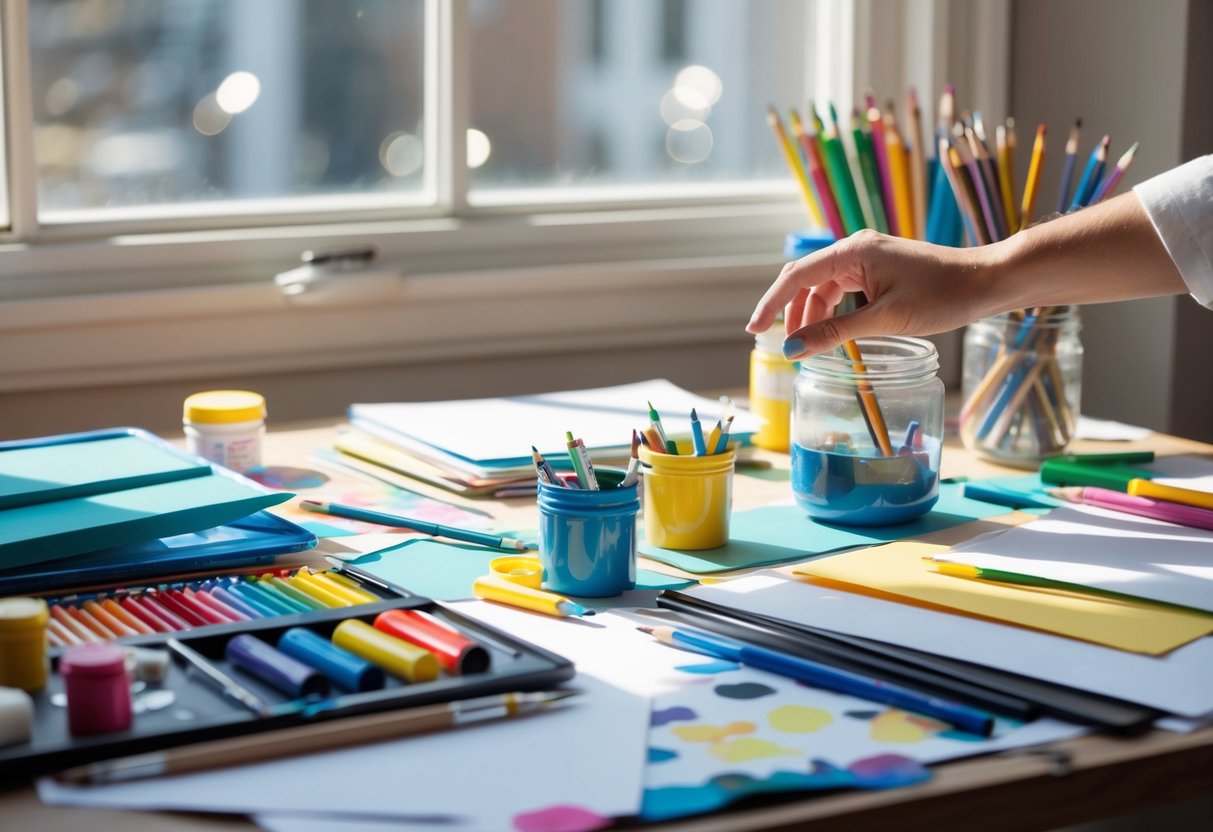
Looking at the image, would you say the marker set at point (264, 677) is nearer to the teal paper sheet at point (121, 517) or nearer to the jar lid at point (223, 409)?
the teal paper sheet at point (121, 517)

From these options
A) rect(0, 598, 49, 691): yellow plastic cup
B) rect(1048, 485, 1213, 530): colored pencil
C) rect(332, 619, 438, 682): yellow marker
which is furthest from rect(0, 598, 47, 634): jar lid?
rect(1048, 485, 1213, 530): colored pencil

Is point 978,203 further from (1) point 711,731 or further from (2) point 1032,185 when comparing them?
(1) point 711,731

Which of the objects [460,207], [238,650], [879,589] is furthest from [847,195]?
[238,650]

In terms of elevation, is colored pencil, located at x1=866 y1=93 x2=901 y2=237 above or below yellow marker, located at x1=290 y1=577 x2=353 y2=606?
above

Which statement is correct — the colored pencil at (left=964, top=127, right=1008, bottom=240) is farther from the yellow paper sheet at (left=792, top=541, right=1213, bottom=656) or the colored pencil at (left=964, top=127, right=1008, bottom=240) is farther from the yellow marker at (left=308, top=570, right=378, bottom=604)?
the yellow marker at (left=308, top=570, right=378, bottom=604)

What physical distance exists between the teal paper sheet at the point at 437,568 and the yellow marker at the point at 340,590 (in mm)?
44

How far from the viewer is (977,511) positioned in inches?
46.0

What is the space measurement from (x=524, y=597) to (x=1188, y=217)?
1.81ft

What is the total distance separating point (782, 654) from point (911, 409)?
1.25 feet

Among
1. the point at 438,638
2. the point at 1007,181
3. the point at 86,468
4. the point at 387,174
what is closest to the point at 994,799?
the point at 438,638

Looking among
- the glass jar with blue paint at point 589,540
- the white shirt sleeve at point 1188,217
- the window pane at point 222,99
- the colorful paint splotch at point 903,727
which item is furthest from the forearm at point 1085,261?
the window pane at point 222,99

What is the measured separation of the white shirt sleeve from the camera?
104 centimetres

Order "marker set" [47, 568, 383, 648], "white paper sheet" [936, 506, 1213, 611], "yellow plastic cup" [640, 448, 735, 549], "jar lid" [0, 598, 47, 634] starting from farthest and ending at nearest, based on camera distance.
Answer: "yellow plastic cup" [640, 448, 735, 549], "white paper sheet" [936, 506, 1213, 611], "marker set" [47, 568, 383, 648], "jar lid" [0, 598, 47, 634]

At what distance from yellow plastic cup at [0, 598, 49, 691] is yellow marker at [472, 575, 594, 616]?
291 mm
